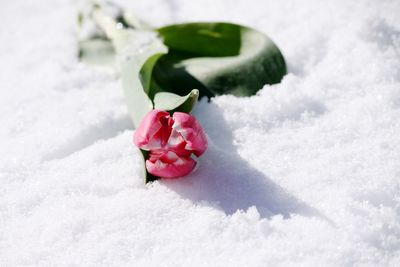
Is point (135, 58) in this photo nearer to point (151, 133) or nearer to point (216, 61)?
point (216, 61)

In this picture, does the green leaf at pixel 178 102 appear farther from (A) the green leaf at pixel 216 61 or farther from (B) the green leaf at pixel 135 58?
(A) the green leaf at pixel 216 61

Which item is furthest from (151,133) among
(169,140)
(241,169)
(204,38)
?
(204,38)

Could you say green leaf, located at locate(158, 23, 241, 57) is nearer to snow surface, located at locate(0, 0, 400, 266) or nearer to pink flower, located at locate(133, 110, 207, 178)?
snow surface, located at locate(0, 0, 400, 266)

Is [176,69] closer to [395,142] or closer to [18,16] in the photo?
[395,142]

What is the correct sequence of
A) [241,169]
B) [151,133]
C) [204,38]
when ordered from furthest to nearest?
[204,38] → [241,169] → [151,133]

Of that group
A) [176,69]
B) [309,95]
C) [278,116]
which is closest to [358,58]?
[309,95]

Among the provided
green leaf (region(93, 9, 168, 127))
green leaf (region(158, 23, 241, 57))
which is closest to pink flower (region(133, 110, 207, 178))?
green leaf (region(93, 9, 168, 127))

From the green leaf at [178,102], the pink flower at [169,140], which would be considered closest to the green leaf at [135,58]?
the green leaf at [178,102]
